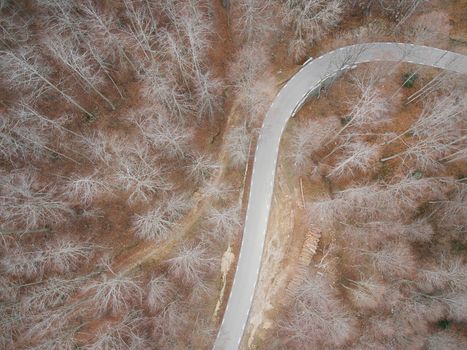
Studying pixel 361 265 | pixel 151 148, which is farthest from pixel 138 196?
pixel 361 265

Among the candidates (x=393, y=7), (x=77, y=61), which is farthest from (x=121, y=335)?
(x=393, y=7)

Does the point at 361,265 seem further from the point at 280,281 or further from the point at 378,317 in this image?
the point at 280,281

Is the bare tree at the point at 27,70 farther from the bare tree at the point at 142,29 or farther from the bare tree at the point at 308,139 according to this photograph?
the bare tree at the point at 308,139

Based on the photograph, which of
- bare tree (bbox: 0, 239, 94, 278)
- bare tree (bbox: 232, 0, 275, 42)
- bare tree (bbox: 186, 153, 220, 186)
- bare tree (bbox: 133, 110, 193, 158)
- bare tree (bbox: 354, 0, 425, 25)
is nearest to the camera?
bare tree (bbox: 0, 239, 94, 278)

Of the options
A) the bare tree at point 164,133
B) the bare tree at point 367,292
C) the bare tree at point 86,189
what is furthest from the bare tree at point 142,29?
the bare tree at point 367,292

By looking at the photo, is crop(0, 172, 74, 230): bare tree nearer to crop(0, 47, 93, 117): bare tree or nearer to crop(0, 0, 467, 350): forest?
crop(0, 0, 467, 350): forest

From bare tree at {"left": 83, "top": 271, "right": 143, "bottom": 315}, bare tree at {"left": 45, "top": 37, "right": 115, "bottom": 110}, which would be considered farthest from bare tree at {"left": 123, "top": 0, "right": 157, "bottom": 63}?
bare tree at {"left": 83, "top": 271, "right": 143, "bottom": 315}

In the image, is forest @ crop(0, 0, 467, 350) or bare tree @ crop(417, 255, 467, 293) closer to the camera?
forest @ crop(0, 0, 467, 350)

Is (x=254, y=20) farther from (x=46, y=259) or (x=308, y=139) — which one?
(x=46, y=259)
